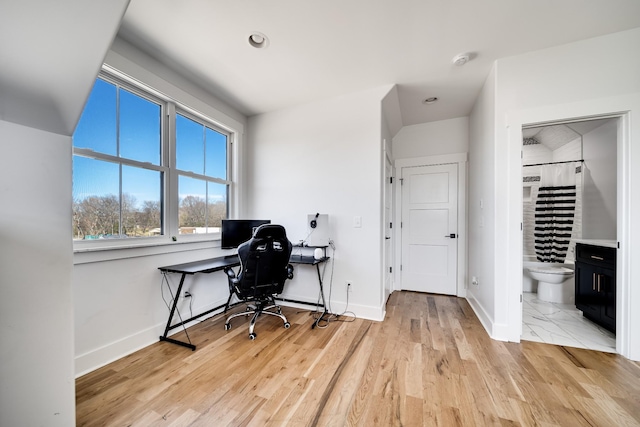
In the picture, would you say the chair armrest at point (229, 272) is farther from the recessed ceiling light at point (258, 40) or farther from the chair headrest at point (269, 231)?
the recessed ceiling light at point (258, 40)

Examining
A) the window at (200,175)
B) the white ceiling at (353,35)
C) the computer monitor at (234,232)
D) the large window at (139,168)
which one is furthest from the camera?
Result: the computer monitor at (234,232)

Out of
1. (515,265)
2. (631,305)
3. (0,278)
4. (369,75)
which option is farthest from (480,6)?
(0,278)

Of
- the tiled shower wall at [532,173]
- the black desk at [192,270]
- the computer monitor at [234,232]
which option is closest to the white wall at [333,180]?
the black desk at [192,270]

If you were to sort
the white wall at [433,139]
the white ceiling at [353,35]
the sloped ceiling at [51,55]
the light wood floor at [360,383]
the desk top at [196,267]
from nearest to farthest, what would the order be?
1. the sloped ceiling at [51,55]
2. the light wood floor at [360,383]
3. the white ceiling at [353,35]
4. the desk top at [196,267]
5. the white wall at [433,139]

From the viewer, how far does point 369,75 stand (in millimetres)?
2484

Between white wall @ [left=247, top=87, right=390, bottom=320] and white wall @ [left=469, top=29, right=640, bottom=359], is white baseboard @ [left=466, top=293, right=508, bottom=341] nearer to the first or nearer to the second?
white wall @ [left=469, top=29, right=640, bottom=359]

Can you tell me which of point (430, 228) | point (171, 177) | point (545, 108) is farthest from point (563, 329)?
point (171, 177)

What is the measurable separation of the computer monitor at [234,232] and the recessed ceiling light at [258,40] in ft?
5.80

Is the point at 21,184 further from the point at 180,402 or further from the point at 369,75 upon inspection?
the point at 369,75

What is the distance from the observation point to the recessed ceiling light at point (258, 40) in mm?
1933

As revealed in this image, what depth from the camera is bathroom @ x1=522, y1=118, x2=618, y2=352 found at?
2463 millimetres

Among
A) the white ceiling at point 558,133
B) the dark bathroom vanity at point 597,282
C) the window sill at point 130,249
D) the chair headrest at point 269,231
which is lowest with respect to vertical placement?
the dark bathroom vanity at point 597,282

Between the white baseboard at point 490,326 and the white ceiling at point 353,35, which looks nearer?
the white ceiling at point 353,35

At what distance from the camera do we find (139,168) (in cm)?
218
